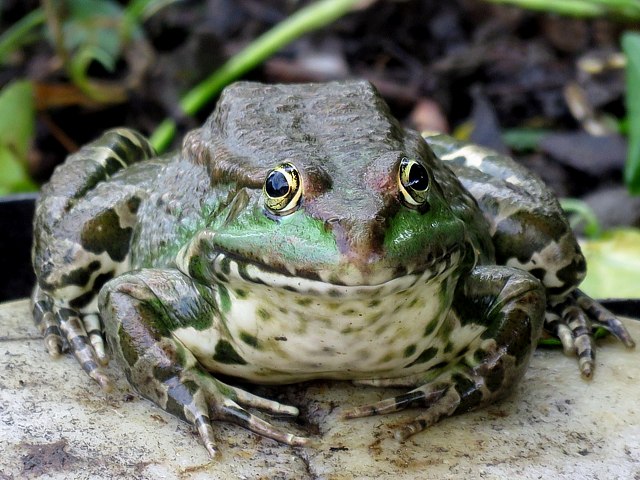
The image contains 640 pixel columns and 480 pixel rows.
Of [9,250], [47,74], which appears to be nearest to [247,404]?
[9,250]

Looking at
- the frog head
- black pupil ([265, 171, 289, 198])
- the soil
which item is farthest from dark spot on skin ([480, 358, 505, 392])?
the soil

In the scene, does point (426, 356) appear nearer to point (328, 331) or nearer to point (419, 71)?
point (328, 331)

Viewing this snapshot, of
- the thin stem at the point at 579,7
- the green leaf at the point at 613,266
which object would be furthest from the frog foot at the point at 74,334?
the thin stem at the point at 579,7

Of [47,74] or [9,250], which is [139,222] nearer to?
[9,250]

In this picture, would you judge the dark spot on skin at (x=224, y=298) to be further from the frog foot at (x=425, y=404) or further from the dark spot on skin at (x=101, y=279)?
the dark spot on skin at (x=101, y=279)

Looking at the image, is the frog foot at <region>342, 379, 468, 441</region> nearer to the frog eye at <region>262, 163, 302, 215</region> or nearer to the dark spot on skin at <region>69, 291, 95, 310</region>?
the frog eye at <region>262, 163, 302, 215</region>

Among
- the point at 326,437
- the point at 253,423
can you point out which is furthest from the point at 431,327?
the point at 253,423
